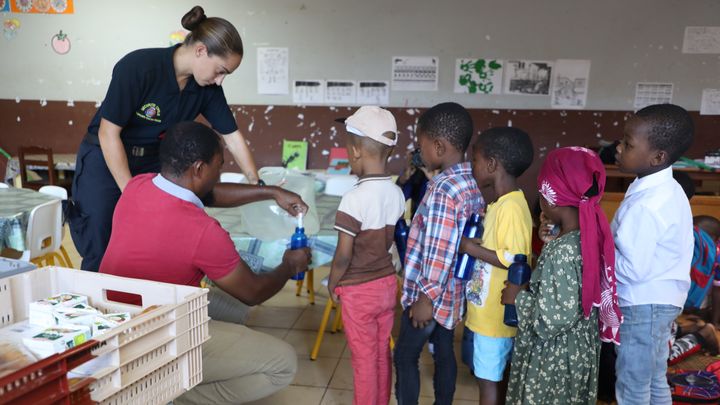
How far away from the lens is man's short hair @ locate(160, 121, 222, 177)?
1.64 metres

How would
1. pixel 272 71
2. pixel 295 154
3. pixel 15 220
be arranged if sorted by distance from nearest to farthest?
pixel 15 220 < pixel 272 71 < pixel 295 154

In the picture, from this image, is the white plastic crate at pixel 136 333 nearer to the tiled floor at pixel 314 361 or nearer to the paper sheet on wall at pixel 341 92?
the tiled floor at pixel 314 361

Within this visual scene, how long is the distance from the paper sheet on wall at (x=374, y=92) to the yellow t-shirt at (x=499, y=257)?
352cm

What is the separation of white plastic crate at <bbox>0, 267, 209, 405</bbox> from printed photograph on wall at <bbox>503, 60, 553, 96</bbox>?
462 centimetres

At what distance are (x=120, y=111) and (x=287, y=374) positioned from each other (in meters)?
1.22

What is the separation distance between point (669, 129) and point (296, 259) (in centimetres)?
137

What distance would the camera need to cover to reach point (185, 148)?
1.63 meters

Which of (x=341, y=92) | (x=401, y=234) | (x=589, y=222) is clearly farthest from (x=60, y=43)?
(x=589, y=222)

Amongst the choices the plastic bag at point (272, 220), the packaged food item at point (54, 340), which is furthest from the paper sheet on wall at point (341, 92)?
the packaged food item at point (54, 340)

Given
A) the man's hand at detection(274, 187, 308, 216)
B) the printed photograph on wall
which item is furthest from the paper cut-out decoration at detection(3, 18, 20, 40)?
the printed photograph on wall

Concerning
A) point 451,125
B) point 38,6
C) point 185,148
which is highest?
point 38,6

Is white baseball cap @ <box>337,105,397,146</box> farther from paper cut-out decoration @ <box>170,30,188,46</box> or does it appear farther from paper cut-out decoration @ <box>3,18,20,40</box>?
paper cut-out decoration @ <box>3,18,20,40</box>

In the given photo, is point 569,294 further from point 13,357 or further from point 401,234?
point 13,357

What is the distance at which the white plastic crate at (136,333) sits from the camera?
102cm
